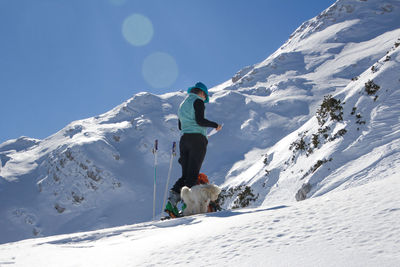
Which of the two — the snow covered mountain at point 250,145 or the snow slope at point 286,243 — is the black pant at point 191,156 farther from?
the snow covered mountain at point 250,145

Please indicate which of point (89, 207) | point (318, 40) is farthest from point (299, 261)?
point (318, 40)

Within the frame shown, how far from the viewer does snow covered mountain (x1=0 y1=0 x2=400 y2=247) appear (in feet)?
22.1

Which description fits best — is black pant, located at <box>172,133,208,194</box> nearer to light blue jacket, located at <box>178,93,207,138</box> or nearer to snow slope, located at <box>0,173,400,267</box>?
light blue jacket, located at <box>178,93,207,138</box>

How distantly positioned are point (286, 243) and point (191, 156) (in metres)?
3.12

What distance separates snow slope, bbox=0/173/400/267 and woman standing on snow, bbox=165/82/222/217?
93.7 inches

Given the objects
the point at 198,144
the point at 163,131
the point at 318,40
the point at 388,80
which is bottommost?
the point at 198,144

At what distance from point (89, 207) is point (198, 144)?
23.6 m

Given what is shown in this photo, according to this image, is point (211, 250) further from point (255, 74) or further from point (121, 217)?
point (255, 74)

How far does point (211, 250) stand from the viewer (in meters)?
1.60

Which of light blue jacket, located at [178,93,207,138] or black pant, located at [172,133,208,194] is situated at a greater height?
light blue jacket, located at [178,93,207,138]

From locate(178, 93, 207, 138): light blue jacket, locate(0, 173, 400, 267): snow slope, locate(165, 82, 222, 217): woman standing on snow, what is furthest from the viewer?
locate(178, 93, 207, 138): light blue jacket

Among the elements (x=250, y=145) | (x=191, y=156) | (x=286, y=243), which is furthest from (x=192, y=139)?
(x=250, y=145)

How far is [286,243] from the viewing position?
1.45 meters

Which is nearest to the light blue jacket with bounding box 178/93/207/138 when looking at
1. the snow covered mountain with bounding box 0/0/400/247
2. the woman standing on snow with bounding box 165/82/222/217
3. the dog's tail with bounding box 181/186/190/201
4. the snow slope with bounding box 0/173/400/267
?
the woman standing on snow with bounding box 165/82/222/217
